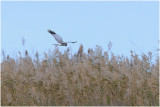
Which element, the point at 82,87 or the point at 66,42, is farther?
the point at 66,42

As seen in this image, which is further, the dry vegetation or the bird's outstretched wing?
the bird's outstretched wing

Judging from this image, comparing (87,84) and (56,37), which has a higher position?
(56,37)

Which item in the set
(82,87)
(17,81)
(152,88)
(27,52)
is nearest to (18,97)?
(17,81)

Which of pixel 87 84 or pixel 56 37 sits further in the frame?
pixel 56 37

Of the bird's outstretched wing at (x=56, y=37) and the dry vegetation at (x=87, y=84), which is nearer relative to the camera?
the dry vegetation at (x=87, y=84)

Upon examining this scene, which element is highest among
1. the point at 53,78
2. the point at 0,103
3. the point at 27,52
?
the point at 27,52

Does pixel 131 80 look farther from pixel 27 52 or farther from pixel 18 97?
pixel 27 52

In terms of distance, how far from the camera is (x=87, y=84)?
736cm

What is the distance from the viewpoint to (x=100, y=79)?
25.0 ft

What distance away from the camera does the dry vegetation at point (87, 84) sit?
23.9 feet

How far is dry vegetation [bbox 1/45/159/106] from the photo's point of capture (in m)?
7.27

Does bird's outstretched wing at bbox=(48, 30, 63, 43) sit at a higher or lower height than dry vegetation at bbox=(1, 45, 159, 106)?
higher

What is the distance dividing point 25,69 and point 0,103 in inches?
42.3

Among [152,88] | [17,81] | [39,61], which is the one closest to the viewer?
[152,88]
